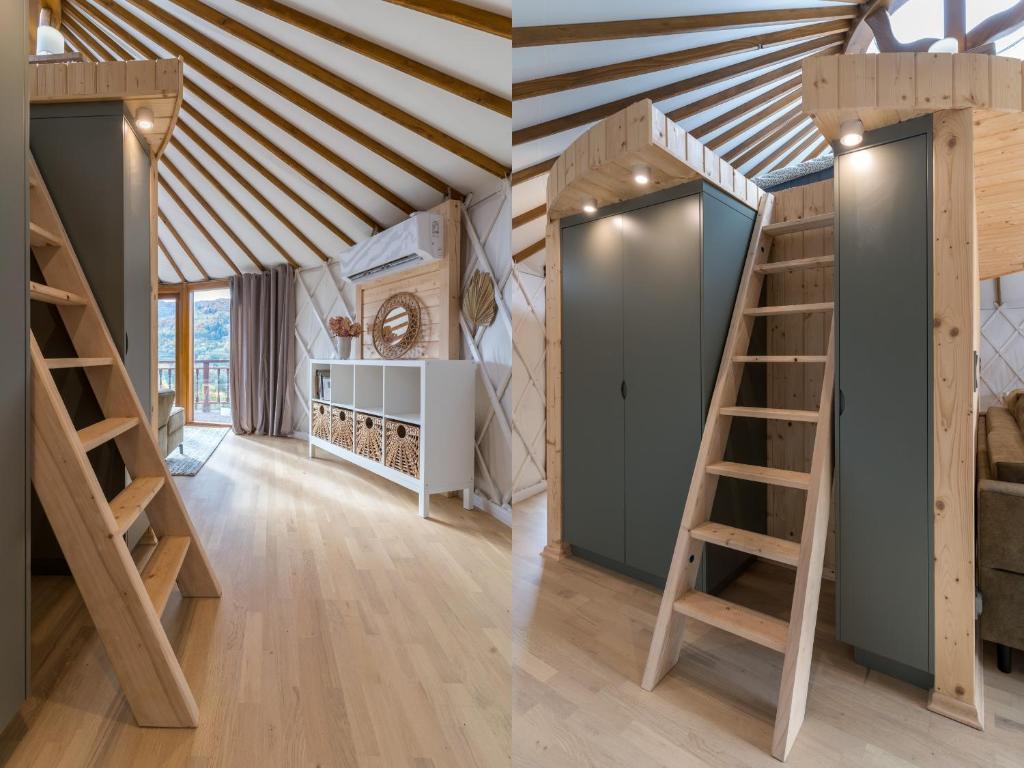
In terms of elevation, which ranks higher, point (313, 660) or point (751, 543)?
point (751, 543)

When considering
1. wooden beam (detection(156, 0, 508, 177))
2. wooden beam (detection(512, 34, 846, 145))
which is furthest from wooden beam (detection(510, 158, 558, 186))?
wooden beam (detection(512, 34, 846, 145))

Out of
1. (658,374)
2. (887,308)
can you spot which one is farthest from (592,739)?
(887,308)

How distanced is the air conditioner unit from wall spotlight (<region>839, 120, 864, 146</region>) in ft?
7.87

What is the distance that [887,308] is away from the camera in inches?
66.8

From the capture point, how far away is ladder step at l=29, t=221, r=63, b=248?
5.66 feet

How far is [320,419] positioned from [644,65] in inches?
139

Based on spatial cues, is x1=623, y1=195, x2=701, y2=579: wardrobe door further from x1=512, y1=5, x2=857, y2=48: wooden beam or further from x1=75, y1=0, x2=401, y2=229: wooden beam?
x1=75, y1=0, x2=401, y2=229: wooden beam

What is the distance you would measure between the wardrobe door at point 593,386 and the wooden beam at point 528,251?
1.50 metres

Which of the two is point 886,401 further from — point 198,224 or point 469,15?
point 198,224

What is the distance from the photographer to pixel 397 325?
14.3ft

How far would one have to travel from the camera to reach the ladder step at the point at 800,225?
225 centimetres

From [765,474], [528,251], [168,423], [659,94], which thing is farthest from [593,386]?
[168,423]

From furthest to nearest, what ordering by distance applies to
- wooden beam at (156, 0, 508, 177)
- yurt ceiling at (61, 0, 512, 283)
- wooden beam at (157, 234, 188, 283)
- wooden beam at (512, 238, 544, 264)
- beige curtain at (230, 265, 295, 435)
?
wooden beam at (157, 234, 188, 283) < beige curtain at (230, 265, 295, 435) < wooden beam at (512, 238, 544, 264) < wooden beam at (156, 0, 508, 177) < yurt ceiling at (61, 0, 512, 283)

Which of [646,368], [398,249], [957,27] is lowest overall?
[646,368]
